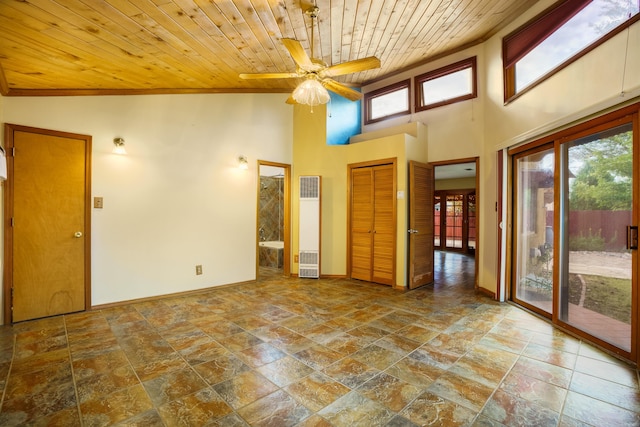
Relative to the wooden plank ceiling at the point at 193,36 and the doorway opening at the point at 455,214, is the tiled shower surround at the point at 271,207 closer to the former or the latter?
the wooden plank ceiling at the point at 193,36

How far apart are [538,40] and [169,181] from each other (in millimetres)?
4719

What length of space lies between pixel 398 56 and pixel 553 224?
3.15 meters

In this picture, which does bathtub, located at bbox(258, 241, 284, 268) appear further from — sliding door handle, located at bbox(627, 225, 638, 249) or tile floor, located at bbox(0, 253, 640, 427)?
sliding door handle, located at bbox(627, 225, 638, 249)

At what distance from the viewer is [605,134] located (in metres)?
2.50

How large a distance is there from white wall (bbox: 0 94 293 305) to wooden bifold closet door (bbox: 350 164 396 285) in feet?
5.20

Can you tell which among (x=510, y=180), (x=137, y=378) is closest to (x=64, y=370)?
(x=137, y=378)

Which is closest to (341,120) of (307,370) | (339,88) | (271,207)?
(339,88)

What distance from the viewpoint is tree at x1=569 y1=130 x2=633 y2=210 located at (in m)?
2.34

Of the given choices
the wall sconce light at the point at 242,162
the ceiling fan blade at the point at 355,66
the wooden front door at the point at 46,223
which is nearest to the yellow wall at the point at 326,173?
the wall sconce light at the point at 242,162

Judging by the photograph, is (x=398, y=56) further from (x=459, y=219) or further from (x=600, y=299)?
(x=459, y=219)

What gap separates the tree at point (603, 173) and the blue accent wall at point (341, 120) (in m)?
3.38

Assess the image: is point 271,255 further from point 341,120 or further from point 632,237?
point 632,237

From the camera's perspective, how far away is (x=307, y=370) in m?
2.14

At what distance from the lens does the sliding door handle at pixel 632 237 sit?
7.20 ft
